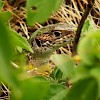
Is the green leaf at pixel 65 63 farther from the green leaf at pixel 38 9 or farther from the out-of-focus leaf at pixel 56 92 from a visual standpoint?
the out-of-focus leaf at pixel 56 92

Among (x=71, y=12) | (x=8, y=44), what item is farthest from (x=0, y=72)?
(x=71, y=12)

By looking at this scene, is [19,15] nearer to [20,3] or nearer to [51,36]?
[20,3]

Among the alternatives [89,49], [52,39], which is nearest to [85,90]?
[89,49]

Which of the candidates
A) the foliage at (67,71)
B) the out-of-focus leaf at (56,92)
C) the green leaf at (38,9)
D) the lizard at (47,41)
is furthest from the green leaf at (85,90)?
the lizard at (47,41)

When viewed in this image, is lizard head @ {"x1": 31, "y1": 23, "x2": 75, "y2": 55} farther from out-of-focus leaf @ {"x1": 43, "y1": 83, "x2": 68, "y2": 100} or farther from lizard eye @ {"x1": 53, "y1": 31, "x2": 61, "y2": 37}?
out-of-focus leaf @ {"x1": 43, "y1": 83, "x2": 68, "y2": 100}

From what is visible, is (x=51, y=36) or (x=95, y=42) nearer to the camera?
(x=95, y=42)

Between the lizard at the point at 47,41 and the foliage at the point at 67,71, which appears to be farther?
the lizard at the point at 47,41

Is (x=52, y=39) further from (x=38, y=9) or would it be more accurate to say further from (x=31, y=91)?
(x=31, y=91)
